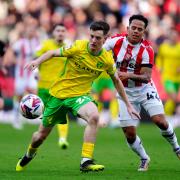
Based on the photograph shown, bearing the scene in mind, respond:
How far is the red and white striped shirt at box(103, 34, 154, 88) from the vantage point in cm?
1183

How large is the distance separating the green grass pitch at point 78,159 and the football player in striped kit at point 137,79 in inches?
19.5

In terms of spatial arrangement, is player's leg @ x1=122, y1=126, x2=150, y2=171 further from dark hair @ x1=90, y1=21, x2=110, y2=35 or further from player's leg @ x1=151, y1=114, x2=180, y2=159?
dark hair @ x1=90, y1=21, x2=110, y2=35

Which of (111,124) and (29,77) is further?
(111,124)

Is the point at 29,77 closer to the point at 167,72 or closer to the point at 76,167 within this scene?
the point at 167,72

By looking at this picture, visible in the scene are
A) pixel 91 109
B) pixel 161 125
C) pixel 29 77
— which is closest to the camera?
pixel 91 109

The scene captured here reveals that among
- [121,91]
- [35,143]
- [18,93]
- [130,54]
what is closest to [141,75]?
[130,54]

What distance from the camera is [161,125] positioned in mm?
11680

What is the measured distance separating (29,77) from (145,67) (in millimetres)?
9904

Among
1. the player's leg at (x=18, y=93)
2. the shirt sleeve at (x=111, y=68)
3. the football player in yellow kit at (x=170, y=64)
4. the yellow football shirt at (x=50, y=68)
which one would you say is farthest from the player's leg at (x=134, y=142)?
the football player in yellow kit at (x=170, y=64)

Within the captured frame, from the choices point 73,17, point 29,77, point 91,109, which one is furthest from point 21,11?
point 91,109

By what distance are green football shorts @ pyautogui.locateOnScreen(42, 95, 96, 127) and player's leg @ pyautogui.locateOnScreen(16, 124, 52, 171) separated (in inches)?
3.5

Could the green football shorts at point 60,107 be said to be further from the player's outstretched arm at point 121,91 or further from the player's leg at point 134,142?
the player's leg at point 134,142

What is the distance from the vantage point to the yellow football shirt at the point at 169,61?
22.3m

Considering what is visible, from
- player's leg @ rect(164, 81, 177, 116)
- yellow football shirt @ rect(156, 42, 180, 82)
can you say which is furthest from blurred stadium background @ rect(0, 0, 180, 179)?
player's leg @ rect(164, 81, 177, 116)
